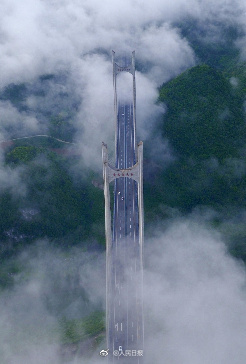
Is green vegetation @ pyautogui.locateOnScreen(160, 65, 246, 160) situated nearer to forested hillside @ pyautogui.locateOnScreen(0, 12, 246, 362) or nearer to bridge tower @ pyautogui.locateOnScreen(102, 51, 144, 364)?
forested hillside @ pyautogui.locateOnScreen(0, 12, 246, 362)

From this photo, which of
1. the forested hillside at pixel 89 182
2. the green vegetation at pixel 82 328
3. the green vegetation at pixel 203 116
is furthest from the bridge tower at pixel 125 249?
the green vegetation at pixel 203 116

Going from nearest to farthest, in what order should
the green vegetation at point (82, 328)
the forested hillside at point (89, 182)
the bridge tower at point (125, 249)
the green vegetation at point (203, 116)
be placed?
the bridge tower at point (125, 249) → the green vegetation at point (82, 328) → the forested hillside at point (89, 182) → the green vegetation at point (203, 116)

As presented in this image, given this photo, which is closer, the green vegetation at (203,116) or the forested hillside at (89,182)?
the forested hillside at (89,182)

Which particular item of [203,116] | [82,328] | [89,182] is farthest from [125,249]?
[203,116]

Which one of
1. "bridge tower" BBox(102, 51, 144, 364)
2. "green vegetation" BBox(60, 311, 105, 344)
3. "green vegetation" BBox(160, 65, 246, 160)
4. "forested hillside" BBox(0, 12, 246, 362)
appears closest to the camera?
"bridge tower" BBox(102, 51, 144, 364)

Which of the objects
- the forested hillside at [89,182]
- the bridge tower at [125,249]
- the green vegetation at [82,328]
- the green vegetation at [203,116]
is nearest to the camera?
the bridge tower at [125,249]

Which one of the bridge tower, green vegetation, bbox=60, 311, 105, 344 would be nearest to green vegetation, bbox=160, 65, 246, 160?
the bridge tower

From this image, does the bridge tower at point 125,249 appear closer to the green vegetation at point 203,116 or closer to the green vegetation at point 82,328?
the green vegetation at point 82,328

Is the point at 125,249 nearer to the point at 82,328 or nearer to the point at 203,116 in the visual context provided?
the point at 82,328

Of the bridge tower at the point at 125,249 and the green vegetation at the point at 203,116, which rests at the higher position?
the green vegetation at the point at 203,116
